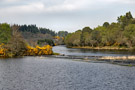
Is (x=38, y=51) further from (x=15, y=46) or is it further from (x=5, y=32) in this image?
(x=5, y=32)

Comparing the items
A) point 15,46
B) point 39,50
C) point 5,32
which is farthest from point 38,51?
point 5,32

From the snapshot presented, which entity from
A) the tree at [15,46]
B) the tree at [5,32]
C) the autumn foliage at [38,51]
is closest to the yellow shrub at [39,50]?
the autumn foliage at [38,51]

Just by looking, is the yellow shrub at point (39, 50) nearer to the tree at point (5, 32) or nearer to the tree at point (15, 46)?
the tree at point (15, 46)

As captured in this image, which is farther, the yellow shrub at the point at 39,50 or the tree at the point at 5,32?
the tree at the point at 5,32

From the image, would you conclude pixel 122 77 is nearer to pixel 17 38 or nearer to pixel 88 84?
pixel 88 84

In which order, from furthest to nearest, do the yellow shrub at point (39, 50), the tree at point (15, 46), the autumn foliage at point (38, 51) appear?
the yellow shrub at point (39, 50), the autumn foliage at point (38, 51), the tree at point (15, 46)

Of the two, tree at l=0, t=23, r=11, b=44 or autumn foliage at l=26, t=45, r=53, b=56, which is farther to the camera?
tree at l=0, t=23, r=11, b=44

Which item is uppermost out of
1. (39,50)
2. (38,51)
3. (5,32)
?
(5,32)

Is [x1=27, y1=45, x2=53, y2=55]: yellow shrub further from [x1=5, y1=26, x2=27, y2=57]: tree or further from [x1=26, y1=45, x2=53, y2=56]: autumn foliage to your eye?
[x1=5, y1=26, x2=27, y2=57]: tree

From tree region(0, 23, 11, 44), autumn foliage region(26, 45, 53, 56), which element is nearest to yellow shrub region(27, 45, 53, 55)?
autumn foliage region(26, 45, 53, 56)

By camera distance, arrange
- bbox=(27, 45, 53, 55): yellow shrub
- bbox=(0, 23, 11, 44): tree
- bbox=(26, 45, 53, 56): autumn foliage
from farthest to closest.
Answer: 1. bbox=(0, 23, 11, 44): tree
2. bbox=(27, 45, 53, 55): yellow shrub
3. bbox=(26, 45, 53, 56): autumn foliage

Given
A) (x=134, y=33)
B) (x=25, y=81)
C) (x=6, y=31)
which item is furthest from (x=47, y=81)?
(x=134, y=33)

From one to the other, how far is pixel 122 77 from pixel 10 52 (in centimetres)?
8908

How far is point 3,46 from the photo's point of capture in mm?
134250
